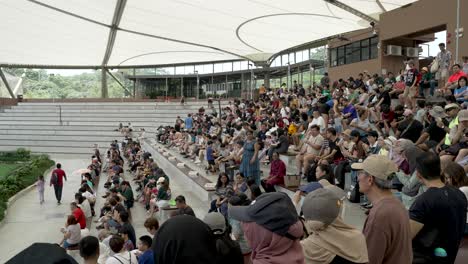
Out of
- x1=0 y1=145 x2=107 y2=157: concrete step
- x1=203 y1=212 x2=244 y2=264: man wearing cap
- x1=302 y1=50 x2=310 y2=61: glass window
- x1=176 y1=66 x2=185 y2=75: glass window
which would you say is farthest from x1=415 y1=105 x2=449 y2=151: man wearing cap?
x1=176 y1=66 x2=185 y2=75: glass window

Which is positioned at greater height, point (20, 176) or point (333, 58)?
point (333, 58)

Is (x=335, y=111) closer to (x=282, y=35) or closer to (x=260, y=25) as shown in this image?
(x=260, y=25)

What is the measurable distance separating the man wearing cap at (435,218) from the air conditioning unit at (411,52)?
746 inches

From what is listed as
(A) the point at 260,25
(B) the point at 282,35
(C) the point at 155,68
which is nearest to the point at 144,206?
(A) the point at 260,25

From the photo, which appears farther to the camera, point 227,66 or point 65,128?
point 227,66

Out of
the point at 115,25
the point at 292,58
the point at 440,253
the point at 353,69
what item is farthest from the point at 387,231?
the point at 292,58

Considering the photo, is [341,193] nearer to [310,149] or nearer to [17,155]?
[310,149]

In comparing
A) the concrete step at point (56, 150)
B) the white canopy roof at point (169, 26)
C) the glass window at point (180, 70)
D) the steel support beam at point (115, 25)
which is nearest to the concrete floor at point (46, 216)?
the white canopy roof at point (169, 26)

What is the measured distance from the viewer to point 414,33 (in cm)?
1884

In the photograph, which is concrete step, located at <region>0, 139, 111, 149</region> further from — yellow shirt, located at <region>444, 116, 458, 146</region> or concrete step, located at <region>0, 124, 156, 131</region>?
yellow shirt, located at <region>444, 116, 458, 146</region>

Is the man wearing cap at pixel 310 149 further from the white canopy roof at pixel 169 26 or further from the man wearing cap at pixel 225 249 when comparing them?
the white canopy roof at pixel 169 26

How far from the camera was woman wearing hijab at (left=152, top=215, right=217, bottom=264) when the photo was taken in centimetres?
196

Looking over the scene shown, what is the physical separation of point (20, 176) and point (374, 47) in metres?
17.3

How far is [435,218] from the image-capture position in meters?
2.73
